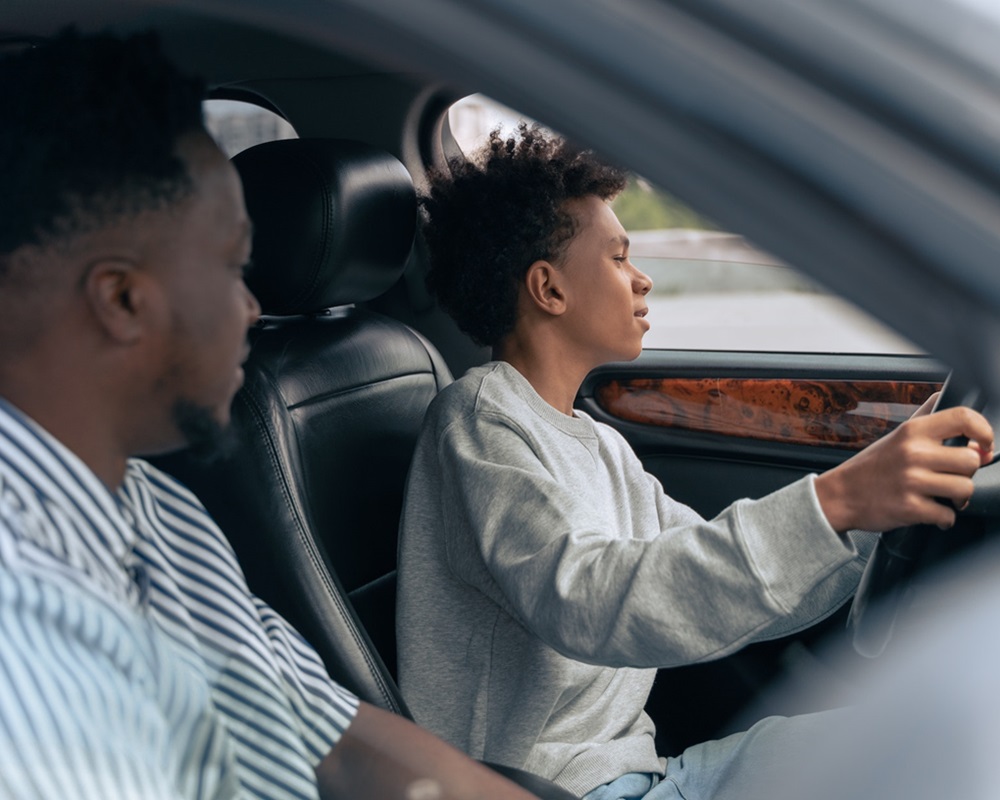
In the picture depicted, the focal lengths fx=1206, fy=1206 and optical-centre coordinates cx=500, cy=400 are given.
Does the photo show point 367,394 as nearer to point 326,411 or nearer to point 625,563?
point 326,411

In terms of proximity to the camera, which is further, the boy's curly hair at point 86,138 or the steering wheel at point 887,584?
the steering wheel at point 887,584

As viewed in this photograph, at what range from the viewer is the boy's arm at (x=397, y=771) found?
1.06m

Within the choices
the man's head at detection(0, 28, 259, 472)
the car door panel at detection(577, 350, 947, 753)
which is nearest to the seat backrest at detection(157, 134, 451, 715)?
the man's head at detection(0, 28, 259, 472)

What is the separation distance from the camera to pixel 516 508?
1.37 m

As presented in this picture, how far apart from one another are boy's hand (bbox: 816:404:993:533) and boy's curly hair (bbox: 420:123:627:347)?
68 centimetres

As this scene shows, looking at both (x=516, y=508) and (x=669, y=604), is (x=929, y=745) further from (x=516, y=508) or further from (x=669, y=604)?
(x=516, y=508)

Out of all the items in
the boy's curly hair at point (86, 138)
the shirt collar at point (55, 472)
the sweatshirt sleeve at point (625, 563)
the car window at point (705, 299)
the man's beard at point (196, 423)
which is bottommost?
the car window at point (705, 299)

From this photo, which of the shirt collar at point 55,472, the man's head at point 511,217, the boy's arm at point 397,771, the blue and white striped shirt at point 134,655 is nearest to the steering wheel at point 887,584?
the boy's arm at point 397,771

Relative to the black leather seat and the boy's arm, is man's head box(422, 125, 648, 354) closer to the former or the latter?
the black leather seat

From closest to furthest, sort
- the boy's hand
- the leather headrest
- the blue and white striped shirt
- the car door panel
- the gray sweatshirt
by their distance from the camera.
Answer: the blue and white striped shirt, the boy's hand, the gray sweatshirt, the leather headrest, the car door panel

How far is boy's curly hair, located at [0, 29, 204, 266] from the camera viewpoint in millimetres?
835

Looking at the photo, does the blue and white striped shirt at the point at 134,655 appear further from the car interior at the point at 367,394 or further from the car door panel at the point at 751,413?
the car door panel at the point at 751,413

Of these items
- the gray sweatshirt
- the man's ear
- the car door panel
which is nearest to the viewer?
the man's ear

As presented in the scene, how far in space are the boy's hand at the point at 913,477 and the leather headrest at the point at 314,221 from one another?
31.0 inches
